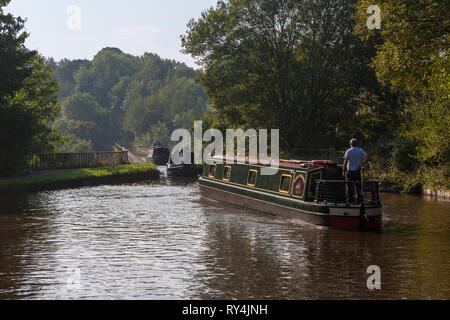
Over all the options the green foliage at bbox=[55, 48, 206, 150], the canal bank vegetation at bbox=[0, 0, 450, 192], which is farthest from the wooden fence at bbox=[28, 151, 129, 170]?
the green foliage at bbox=[55, 48, 206, 150]

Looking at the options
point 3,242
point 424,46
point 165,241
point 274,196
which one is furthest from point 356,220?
point 3,242

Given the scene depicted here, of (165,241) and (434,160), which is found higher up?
(434,160)

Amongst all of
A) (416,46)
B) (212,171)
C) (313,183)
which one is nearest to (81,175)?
(212,171)

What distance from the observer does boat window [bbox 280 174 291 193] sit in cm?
1872

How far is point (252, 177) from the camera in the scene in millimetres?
21578

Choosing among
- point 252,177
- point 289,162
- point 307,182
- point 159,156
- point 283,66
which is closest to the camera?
point 307,182

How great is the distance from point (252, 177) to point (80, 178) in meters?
13.7

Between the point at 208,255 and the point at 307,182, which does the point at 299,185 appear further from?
the point at 208,255

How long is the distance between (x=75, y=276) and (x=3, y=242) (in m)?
4.66

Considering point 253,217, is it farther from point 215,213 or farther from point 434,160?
point 434,160

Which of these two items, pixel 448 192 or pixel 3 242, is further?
pixel 448 192

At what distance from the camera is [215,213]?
20438mm

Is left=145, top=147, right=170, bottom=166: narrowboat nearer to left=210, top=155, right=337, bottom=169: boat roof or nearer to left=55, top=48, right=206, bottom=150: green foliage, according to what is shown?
left=210, top=155, right=337, bottom=169: boat roof
